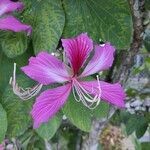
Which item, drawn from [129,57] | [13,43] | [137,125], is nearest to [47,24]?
[13,43]

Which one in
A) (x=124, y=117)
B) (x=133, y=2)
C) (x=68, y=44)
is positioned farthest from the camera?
(x=124, y=117)

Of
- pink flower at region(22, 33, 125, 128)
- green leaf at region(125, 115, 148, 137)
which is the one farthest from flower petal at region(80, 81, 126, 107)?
green leaf at region(125, 115, 148, 137)

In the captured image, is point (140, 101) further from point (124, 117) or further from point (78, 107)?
point (78, 107)

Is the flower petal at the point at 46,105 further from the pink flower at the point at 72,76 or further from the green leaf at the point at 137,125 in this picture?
the green leaf at the point at 137,125

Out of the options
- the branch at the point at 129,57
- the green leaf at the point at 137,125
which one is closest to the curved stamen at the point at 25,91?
the branch at the point at 129,57

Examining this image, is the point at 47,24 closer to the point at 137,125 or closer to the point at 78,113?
the point at 78,113

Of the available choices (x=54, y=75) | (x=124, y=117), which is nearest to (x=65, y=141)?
(x=124, y=117)
